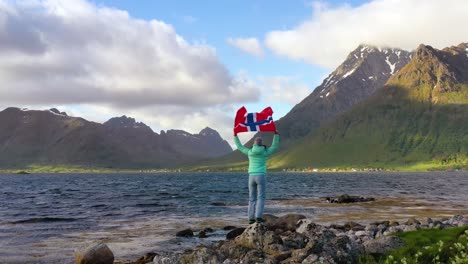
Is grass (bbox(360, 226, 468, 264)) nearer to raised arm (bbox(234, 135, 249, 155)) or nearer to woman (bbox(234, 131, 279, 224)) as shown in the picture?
woman (bbox(234, 131, 279, 224))

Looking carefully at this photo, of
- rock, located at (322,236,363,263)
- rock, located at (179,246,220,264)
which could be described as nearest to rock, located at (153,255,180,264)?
rock, located at (179,246,220,264)

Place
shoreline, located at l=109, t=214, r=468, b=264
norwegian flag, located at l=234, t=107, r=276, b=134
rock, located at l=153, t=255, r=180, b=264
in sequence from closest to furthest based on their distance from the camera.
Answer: shoreline, located at l=109, t=214, r=468, b=264
rock, located at l=153, t=255, r=180, b=264
norwegian flag, located at l=234, t=107, r=276, b=134

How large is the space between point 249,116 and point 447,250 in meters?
11.2

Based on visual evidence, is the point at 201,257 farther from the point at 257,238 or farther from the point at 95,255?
the point at 95,255

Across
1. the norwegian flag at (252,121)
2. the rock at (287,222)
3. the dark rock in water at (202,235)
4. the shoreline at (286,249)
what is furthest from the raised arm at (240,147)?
the dark rock in water at (202,235)

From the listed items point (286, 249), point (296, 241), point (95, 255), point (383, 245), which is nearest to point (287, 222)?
point (296, 241)

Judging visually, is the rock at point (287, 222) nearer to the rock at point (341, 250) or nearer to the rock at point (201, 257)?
the rock at point (341, 250)

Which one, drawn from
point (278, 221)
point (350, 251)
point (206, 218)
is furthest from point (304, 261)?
point (206, 218)

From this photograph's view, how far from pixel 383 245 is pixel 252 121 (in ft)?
28.1

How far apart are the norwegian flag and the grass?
794cm

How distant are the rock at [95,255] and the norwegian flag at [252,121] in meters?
8.99

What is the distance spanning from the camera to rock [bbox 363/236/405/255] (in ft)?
55.7

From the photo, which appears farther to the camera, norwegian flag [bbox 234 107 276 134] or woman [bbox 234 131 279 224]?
norwegian flag [bbox 234 107 276 134]

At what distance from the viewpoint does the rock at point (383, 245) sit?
669 inches
